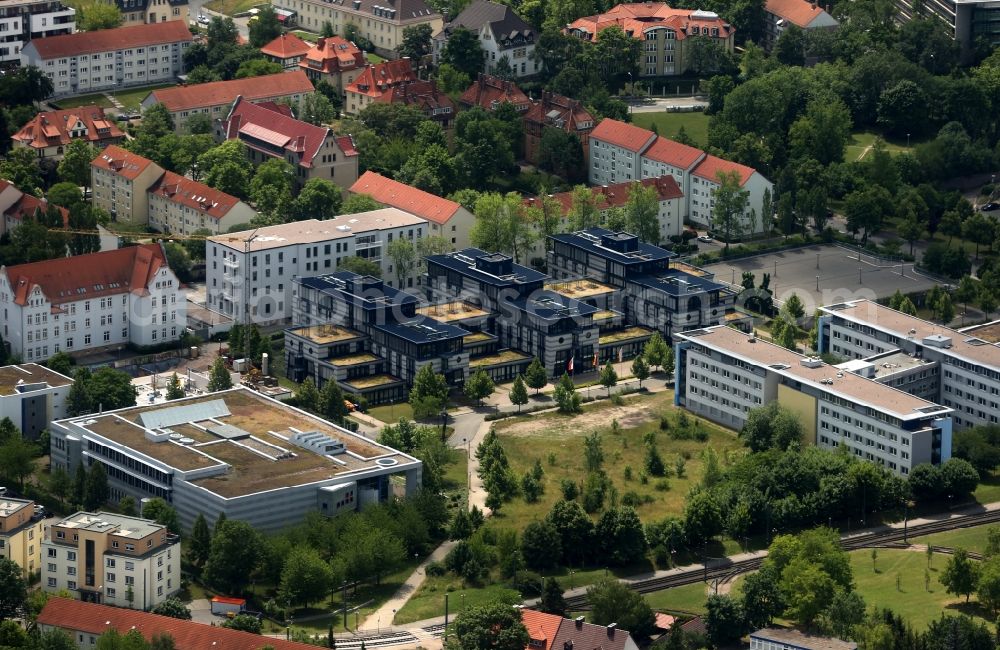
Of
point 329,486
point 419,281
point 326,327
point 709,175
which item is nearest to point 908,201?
Result: point 709,175

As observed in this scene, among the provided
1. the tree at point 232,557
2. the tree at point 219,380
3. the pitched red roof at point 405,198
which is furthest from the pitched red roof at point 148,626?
the pitched red roof at point 405,198

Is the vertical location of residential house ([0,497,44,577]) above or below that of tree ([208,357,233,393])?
below

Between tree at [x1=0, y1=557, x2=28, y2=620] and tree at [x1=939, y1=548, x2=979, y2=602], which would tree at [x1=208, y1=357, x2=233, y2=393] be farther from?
tree at [x1=939, y1=548, x2=979, y2=602]

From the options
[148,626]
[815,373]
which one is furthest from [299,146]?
[148,626]

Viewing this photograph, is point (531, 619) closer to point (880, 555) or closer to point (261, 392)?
point (880, 555)

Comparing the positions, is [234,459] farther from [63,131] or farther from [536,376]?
[63,131]

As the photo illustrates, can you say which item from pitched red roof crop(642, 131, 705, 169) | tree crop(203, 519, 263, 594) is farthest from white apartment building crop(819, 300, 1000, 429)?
tree crop(203, 519, 263, 594)

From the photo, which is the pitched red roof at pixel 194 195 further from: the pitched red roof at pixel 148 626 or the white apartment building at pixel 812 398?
the pitched red roof at pixel 148 626
